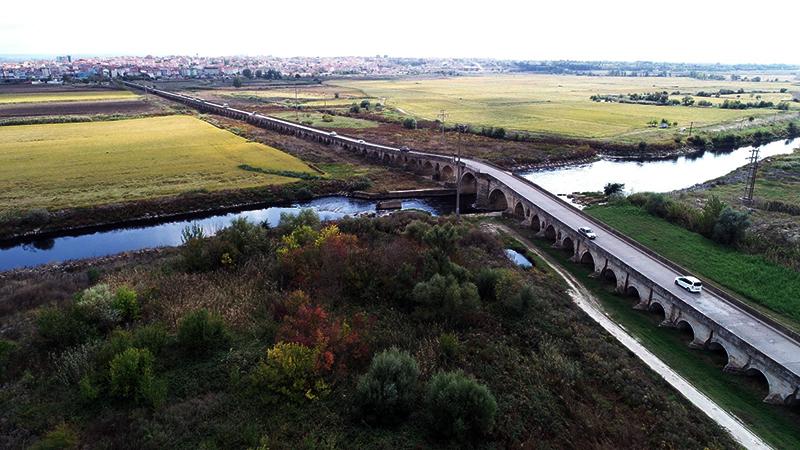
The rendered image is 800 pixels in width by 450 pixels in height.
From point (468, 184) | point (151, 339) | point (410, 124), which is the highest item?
point (410, 124)

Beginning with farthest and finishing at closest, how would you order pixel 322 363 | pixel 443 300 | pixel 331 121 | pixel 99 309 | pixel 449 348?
pixel 331 121, pixel 443 300, pixel 99 309, pixel 449 348, pixel 322 363

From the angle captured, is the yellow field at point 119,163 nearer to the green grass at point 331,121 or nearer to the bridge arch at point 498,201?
the green grass at point 331,121

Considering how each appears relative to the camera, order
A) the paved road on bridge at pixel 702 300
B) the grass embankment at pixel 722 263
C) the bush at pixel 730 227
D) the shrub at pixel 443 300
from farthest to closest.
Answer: the bush at pixel 730 227 < the grass embankment at pixel 722 263 < the shrub at pixel 443 300 < the paved road on bridge at pixel 702 300

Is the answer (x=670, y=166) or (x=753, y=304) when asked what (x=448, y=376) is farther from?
(x=670, y=166)

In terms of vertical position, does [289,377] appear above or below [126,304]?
below

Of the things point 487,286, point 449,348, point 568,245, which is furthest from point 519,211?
point 449,348

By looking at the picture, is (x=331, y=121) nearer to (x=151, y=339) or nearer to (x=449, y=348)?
(x=151, y=339)

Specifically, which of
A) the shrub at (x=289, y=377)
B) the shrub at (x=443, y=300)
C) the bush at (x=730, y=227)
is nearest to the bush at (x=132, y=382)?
the shrub at (x=289, y=377)

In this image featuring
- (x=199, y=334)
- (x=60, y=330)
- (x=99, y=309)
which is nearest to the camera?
(x=199, y=334)
